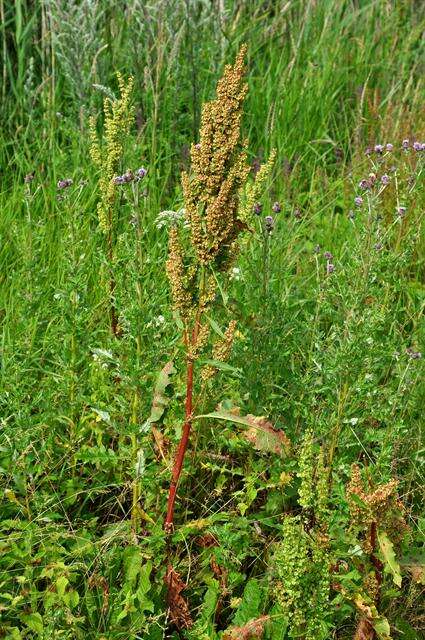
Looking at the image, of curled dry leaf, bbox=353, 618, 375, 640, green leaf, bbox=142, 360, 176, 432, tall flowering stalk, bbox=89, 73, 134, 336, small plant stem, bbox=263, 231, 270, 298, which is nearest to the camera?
curled dry leaf, bbox=353, 618, 375, 640

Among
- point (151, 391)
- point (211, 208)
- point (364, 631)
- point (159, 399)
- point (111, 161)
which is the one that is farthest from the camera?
point (111, 161)

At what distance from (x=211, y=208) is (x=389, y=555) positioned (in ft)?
3.01

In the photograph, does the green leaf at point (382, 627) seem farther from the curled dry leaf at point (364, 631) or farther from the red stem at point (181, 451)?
the red stem at point (181, 451)

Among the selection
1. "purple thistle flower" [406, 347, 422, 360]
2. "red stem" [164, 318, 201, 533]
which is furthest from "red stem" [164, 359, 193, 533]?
"purple thistle flower" [406, 347, 422, 360]

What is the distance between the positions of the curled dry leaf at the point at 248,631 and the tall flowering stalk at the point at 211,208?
49 cm

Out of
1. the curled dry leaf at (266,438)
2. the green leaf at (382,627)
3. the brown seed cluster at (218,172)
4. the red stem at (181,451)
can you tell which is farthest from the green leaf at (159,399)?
the green leaf at (382,627)

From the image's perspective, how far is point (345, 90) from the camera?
5090 mm

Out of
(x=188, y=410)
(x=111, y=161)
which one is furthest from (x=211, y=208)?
(x=111, y=161)

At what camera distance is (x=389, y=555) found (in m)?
2.29

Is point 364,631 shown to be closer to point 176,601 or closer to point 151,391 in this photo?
point 176,601

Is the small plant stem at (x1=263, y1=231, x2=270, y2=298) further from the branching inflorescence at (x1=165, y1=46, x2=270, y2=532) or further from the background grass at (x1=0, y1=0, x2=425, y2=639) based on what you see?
the branching inflorescence at (x1=165, y1=46, x2=270, y2=532)

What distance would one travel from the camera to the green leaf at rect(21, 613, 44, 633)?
7.33ft

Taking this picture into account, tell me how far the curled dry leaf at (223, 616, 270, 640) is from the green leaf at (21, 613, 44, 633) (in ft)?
1.41

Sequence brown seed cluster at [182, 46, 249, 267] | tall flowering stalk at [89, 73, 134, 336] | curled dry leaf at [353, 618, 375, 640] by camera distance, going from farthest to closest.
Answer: tall flowering stalk at [89, 73, 134, 336]
curled dry leaf at [353, 618, 375, 640]
brown seed cluster at [182, 46, 249, 267]
